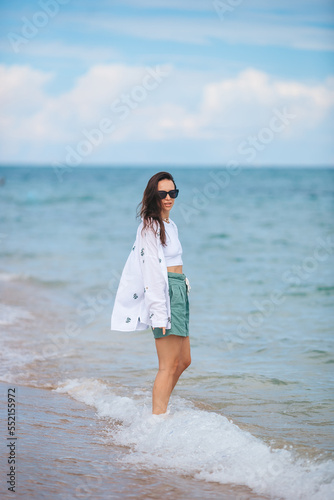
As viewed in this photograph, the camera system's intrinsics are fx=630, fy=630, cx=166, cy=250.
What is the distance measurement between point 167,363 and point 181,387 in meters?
1.62

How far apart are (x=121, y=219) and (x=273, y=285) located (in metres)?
14.5

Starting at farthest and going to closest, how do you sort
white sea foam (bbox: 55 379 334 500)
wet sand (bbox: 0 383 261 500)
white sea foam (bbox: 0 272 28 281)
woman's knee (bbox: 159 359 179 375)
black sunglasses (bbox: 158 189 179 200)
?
white sea foam (bbox: 0 272 28 281)
woman's knee (bbox: 159 359 179 375)
black sunglasses (bbox: 158 189 179 200)
white sea foam (bbox: 55 379 334 500)
wet sand (bbox: 0 383 261 500)

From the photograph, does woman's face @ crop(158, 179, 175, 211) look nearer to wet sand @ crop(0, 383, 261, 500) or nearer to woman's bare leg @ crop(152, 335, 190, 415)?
woman's bare leg @ crop(152, 335, 190, 415)

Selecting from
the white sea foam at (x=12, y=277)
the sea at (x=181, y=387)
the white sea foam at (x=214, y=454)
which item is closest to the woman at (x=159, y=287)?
the white sea foam at (x=214, y=454)

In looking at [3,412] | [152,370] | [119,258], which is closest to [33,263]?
[119,258]

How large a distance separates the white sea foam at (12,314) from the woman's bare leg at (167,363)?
173 inches

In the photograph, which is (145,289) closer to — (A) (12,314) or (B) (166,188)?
(B) (166,188)

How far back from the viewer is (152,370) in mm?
6395

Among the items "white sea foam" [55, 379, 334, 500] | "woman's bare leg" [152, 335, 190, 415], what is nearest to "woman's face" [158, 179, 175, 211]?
"woman's bare leg" [152, 335, 190, 415]

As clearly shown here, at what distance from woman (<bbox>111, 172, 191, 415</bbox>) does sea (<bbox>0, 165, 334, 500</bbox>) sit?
0.57 meters

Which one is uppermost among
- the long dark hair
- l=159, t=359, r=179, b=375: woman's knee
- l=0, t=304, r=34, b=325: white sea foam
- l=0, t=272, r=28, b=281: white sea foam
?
l=0, t=272, r=28, b=281: white sea foam

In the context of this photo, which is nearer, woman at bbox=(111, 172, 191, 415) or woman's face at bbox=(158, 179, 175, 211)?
woman at bbox=(111, 172, 191, 415)

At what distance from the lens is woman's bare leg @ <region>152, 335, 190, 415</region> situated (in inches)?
169

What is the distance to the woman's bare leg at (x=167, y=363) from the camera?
4.30 m
